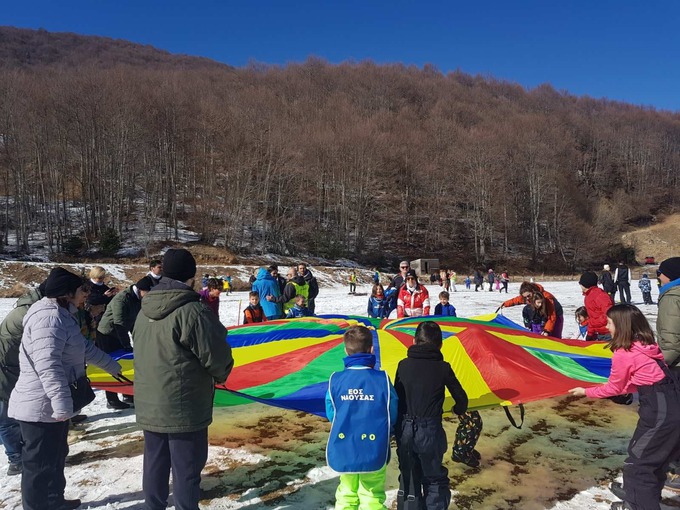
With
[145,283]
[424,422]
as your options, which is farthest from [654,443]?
[145,283]

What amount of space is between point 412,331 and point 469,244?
133 ft

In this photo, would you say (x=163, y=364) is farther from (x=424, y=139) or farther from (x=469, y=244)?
(x=424, y=139)

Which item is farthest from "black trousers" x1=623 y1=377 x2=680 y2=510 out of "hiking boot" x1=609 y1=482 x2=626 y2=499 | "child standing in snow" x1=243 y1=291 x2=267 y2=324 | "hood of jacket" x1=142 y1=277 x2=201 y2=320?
"child standing in snow" x1=243 y1=291 x2=267 y2=324

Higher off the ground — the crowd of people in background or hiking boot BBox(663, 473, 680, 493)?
the crowd of people in background

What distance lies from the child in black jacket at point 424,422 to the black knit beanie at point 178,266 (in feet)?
4.65

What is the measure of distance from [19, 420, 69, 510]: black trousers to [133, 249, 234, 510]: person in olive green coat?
704 millimetres

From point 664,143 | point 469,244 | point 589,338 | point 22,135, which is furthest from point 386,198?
point 664,143

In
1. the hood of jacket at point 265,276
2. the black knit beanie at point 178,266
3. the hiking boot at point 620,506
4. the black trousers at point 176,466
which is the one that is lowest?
the hiking boot at point 620,506

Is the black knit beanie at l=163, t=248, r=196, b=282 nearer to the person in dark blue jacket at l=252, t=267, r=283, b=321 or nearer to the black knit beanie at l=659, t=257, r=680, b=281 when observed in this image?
the black knit beanie at l=659, t=257, r=680, b=281

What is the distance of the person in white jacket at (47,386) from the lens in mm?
2717

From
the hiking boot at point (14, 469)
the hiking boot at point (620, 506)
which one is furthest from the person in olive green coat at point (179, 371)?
the hiking boot at point (620, 506)

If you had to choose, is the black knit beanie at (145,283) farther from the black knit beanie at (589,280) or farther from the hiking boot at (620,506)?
the black knit beanie at (589,280)

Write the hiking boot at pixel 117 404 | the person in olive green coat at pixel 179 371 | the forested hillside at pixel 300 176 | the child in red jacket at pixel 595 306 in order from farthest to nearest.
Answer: the forested hillside at pixel 300 176 < the child in red jacket at pixel 595 306 < the hiking boot at pixel 117 404 < the person in olive green coat at pixel 179 371

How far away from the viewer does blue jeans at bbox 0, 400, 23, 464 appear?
362cm
